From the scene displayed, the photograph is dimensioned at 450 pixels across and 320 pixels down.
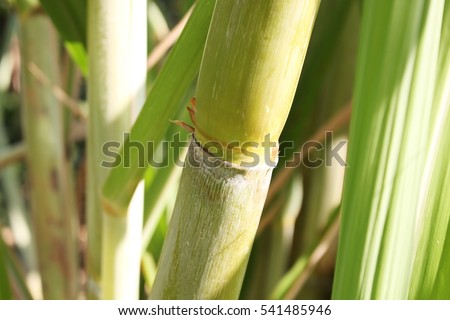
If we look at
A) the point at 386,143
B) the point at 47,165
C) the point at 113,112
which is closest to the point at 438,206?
the point at 386,143

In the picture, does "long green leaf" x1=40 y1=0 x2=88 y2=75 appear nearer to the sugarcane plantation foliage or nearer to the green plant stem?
the sugarcane plantation foliage

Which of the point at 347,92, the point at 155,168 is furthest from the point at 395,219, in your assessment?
the point at 347,92

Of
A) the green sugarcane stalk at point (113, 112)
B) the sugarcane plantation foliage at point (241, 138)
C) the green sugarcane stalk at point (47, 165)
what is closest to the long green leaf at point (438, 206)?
the sugarcane plantation foliage at point (241, 138)

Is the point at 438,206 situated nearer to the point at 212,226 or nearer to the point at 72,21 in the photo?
the point at 212,226

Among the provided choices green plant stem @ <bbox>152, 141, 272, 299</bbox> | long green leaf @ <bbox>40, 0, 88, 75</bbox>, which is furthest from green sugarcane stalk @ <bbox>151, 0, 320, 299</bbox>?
long green leaf @ <bbox>40, 0, 88, 75</bbox>

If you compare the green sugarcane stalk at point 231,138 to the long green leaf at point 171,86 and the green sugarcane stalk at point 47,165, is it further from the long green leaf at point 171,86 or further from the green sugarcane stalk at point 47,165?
the green sugarcane stalk at point 47,165

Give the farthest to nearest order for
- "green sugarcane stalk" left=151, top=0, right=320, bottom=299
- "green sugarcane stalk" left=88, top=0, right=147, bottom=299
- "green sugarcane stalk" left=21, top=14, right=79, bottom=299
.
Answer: "green sugarcane stalk" left=21, top=14, right=79, bottom=299, "green sugarcane stalk" left=88, top=0, right=147, bottom=299, "green sugarcane stalk" left=151, top=0, right=320, bottom=299
